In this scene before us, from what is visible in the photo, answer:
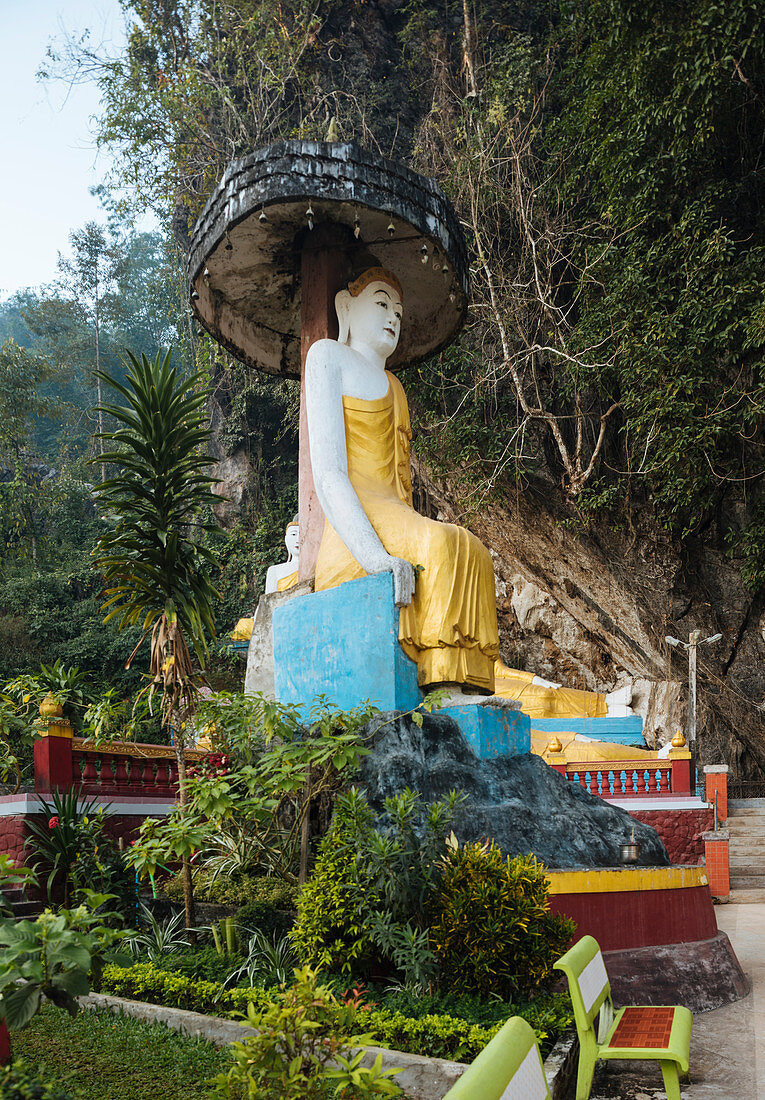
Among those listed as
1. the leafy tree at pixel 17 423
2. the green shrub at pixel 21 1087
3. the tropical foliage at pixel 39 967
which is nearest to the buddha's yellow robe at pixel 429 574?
the tropical foliage at pixel 39 967

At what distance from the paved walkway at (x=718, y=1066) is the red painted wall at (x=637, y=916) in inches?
17.3

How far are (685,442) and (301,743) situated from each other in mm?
8457

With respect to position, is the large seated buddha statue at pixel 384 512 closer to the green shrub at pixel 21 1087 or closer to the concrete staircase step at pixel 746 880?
the green shrub at pixel 21 1087

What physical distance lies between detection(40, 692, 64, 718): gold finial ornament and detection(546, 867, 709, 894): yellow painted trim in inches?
155

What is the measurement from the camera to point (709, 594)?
15.2 m

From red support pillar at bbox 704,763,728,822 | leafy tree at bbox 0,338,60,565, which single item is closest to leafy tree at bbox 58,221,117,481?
leafy tree at bbox 0,338,60,565

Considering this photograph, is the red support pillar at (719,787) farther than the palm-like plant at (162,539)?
Yes

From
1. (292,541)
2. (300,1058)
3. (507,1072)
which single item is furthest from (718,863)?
(507,1072)

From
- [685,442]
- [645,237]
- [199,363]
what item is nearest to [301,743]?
[685,442]

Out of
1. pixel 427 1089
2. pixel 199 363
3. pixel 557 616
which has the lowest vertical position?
pixel 427 1089

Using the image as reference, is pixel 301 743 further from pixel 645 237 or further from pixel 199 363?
pixel 199 363

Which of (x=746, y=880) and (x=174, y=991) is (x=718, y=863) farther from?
(x=174, y=991)

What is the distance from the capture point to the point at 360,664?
5.44 m

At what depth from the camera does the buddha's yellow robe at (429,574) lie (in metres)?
5.47
